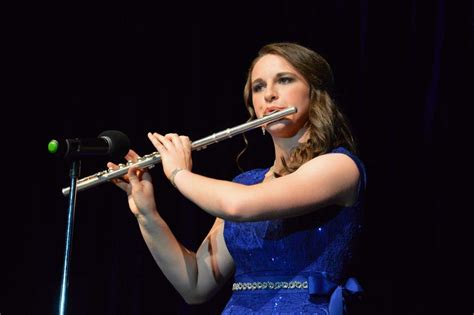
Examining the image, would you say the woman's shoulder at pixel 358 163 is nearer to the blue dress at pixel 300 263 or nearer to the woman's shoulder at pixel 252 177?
the blue dress at pixel 300 263

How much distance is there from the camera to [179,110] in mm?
3211

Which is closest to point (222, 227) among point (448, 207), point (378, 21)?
point (448, 207)

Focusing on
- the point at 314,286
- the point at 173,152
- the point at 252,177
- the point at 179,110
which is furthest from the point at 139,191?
the point at 179,110

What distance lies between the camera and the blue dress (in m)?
2.01

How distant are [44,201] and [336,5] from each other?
141 centimetres

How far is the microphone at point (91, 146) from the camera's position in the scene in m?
1.71

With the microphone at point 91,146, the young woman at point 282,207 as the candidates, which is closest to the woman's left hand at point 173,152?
the young woman at point 282,207

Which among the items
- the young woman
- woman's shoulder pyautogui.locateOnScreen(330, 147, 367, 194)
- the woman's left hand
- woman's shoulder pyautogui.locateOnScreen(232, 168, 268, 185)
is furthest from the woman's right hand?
woman's shoulder pyautogui.locateOnScreen(330, 147, 367, 194)

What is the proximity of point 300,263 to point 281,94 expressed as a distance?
512mm

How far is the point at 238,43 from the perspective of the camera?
3.17m

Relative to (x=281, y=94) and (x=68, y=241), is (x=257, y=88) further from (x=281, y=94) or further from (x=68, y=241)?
(x=68, y=241)

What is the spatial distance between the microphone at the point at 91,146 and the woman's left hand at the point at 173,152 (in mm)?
130

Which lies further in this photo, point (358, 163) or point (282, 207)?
point (358, 163)

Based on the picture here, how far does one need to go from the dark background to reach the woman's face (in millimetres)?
527
